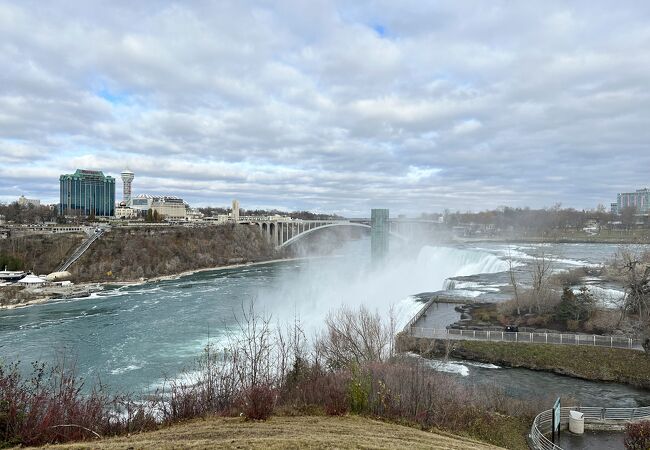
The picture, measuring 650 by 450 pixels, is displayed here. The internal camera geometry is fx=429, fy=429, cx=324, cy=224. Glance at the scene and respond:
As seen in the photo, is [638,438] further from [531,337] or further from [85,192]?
[85,192]

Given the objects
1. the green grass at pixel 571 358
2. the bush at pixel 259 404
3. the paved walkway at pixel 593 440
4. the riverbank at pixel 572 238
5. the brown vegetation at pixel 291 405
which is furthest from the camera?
the riverbank at pixel 572 238

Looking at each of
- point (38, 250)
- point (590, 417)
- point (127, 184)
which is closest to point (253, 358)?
point (590, 417)

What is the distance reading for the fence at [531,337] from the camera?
14977 millimetres

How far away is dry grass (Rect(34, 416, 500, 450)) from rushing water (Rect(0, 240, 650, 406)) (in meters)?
7.09

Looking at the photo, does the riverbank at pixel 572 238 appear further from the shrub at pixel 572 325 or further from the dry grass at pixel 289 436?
the dry grass at pixel 289 436

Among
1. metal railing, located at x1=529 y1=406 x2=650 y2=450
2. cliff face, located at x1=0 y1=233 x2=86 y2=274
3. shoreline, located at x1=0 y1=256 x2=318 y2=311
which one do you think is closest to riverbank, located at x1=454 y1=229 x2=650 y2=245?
shoreline, located at x1=0 y1=256 x2=318 y2=311

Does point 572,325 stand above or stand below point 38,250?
below

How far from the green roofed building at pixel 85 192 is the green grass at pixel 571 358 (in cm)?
Answer: 9476

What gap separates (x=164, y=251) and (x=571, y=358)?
130ft

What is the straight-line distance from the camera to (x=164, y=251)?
45062 millimetres

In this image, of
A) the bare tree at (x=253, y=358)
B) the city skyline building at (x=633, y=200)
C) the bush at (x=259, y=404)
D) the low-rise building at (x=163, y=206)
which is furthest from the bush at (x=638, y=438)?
the city skyline building at (x=633, y=200)

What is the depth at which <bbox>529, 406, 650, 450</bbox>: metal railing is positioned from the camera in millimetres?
9279

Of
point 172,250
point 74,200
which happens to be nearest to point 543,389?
point 172,250

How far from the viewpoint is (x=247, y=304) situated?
26.6 m
